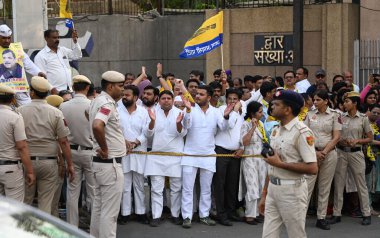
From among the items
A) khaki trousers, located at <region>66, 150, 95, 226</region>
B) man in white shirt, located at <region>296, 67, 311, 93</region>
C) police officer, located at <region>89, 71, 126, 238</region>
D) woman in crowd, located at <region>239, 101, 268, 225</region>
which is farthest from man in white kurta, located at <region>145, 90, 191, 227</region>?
man in white shirt, located at <region>296, 67, 311, 93</region>

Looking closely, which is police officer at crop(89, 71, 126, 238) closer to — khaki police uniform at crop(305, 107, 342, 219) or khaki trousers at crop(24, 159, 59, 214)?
khaki trousers at crop(24, 159, 59, 214)

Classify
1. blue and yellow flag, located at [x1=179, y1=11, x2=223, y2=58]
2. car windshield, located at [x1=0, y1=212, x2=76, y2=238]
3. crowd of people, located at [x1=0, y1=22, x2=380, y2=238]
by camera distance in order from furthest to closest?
blue and yellow flag, located at [x1=179, y1=11, x2=223, y2=58]
crowd of people, located at [x1=0, y1=22, x2=380, y2=238]
car windshield, located at [x1=0, y1=212, x2=76, y2=238]

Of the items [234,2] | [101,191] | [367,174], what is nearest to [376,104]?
[367,174]

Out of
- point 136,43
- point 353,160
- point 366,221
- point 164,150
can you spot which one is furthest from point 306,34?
point 164,150

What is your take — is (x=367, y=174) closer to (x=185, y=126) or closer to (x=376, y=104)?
(x=376, y=104)

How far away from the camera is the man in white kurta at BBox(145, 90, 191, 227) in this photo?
1104cm

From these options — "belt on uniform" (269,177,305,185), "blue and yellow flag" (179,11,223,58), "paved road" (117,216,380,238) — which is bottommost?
"paved road" (117,216,380,238)

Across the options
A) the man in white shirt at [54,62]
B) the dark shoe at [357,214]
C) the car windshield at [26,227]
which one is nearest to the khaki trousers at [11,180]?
the man in white shirt at [54,62]

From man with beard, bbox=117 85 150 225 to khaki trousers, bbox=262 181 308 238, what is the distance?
3.82m

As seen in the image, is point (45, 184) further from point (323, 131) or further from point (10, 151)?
point (323, 131)

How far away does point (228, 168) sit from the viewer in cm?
1132

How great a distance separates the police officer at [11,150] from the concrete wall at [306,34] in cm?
1075

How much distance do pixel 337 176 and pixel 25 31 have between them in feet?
16.0

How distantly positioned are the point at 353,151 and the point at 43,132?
4505 millimetres
